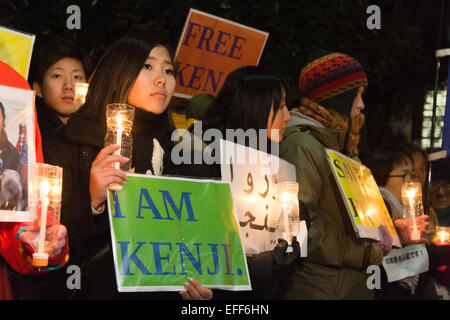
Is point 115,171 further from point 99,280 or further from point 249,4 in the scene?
point 249,4

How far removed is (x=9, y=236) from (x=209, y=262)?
0.94m

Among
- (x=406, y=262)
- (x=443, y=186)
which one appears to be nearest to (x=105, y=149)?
(x=406, y=262)

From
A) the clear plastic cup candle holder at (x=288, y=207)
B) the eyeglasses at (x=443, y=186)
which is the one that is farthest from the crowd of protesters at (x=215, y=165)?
the eyeglasses at (x=443, y=186)

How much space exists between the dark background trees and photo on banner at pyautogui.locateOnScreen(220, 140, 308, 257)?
Result: 187 centimetres

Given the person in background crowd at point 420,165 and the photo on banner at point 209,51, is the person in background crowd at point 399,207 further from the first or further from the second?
the photo on banner at point 209,51

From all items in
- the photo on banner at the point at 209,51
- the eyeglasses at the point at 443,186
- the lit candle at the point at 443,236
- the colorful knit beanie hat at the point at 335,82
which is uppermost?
the photo on banner at the point at 209,51

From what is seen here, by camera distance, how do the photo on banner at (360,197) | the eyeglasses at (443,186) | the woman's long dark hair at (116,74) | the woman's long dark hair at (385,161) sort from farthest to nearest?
the eyeglasses at (443,186) → the woman's long dark hair at (385,161) → the photo on banner at (360,197) → the woman's long dark hair at (116,74)

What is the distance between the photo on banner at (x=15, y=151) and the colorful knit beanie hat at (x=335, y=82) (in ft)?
8.74

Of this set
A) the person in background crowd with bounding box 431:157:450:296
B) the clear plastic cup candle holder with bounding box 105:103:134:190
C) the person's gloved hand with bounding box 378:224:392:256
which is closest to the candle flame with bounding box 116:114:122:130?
the clear plastic cup candle holder with bounding box 105:103:134:190

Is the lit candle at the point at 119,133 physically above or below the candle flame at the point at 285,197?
above

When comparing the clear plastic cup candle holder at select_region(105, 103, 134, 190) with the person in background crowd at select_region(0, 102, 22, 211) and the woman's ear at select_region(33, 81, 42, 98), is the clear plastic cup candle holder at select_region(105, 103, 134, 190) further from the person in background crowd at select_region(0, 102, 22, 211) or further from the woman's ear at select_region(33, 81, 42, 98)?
the woman's ear at select_region(33, 81, 42, 98)

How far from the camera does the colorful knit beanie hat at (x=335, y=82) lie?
4.72 meters

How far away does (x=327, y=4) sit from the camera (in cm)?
706

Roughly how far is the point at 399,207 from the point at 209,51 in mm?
1944
